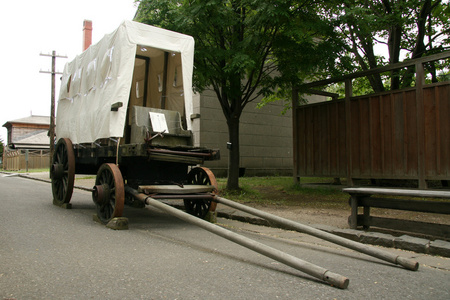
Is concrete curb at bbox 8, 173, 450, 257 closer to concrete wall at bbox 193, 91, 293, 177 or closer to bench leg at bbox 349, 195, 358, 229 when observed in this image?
bench leg at bbox 349, 195, 358, 229

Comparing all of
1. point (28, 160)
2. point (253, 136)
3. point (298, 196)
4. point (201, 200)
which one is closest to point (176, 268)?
point (201, 200)

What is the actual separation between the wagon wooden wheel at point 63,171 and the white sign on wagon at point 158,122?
224 centimetres

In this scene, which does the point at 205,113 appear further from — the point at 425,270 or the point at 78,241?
the point at 425,270

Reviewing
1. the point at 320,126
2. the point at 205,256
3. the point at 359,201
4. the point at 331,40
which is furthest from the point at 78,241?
the point at 320,126

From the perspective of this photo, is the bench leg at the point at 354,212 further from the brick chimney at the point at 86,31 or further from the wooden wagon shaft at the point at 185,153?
the brick chimney at the point at 86,31

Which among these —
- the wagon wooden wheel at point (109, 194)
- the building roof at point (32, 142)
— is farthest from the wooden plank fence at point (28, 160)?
the wagon wooden wheel at point (109, 194)

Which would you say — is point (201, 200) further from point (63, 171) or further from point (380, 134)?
point (380, 134)

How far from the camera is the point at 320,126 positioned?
1195 cm

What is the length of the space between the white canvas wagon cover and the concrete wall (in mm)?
9127

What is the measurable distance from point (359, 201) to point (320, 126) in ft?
20.1

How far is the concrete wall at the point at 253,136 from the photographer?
1775 centimetres

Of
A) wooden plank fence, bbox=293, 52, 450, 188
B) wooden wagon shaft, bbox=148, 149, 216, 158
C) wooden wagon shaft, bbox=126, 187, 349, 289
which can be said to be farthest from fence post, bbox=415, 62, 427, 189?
wooden wagon shaft, bbox=126, 187, 349, 289

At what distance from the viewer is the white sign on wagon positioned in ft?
22.5

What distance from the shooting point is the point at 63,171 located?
26.9 feet
